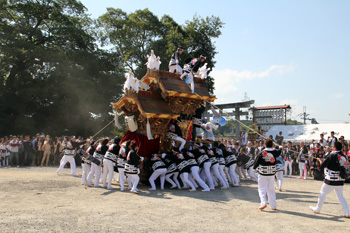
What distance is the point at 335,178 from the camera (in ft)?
23.1

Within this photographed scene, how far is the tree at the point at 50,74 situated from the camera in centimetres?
2369

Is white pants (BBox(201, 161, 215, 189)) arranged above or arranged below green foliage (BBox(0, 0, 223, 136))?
below

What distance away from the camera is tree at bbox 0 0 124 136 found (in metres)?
23.7

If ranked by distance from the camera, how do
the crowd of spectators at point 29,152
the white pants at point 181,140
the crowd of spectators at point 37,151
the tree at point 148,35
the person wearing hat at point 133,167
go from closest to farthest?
the person wearing hat at point 133,167 < the white pants at point 181,140 < the crowd of spectators at point 37,151 < the crowd of spectators at point 29,152 < the tree at point 148,35

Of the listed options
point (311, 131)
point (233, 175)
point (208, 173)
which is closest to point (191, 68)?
point (208, 173)

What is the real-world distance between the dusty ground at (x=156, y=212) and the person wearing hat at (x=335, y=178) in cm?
34

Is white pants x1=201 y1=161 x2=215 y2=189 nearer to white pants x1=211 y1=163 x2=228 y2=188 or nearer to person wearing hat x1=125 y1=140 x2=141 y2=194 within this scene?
white pants x1=211 y1=163 x2=228 y2=188

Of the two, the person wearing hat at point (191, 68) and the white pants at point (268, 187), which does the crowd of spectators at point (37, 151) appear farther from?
the white pants at point (268, 187)

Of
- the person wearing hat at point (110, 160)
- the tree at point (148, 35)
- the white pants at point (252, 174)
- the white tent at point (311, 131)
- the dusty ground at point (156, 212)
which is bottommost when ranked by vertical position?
the dusty ground at point (156, 212)

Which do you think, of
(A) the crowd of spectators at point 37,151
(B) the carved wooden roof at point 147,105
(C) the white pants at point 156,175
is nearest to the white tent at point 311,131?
(A) the crowd of spectators at point 37,151

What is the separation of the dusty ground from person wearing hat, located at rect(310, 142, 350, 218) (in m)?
0.34

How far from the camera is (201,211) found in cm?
727

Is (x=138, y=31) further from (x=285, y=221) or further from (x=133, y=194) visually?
(x=285, y=221)

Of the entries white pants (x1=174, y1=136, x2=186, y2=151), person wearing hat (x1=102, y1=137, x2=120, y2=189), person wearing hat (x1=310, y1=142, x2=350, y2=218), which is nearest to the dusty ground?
person wearing hat (x1=310, y1=142, x2=350, y2=218)
